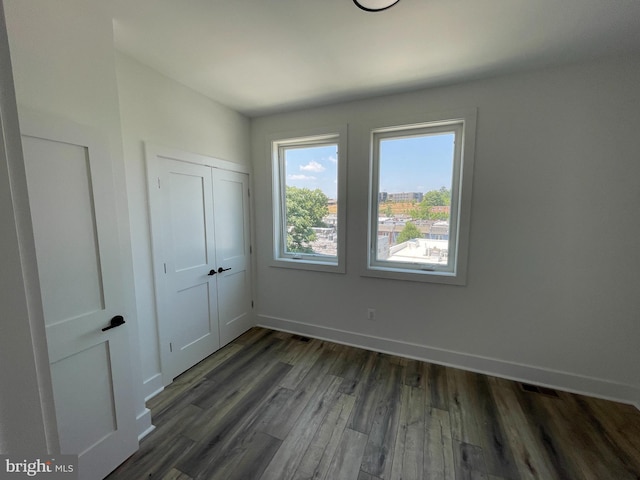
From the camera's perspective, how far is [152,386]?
2.05 metres

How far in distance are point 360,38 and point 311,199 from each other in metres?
1.60

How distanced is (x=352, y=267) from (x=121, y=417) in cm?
210

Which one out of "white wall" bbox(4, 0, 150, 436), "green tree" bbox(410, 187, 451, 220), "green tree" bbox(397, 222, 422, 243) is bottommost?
"green tree" bbox(397, 222, 422, 243)

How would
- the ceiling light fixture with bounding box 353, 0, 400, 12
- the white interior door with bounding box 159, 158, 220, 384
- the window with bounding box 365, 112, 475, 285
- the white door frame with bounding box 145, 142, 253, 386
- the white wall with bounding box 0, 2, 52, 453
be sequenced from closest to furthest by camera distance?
1. the white wall with bounding box 0, 2, 52, 453
2. the ceiling light fixture with bounding box 353, 0, 400, 12
3. the white door frame with bounding box 145, 142, 253, 386
4. the white interior door with bounding box 159, 158, 220, 384
5. the window with bounding box 365, 112, 475, 285

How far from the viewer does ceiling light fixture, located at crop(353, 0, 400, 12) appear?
4.27 feet

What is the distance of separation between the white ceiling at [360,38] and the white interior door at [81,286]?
0.87 meters

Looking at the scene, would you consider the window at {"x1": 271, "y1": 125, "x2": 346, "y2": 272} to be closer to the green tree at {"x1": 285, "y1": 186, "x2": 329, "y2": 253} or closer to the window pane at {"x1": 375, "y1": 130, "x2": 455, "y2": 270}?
the green tree at {"x1": 285, "y1": 186, "x2": 329, "y2": 253}

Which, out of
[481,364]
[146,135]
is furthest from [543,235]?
[146,135]

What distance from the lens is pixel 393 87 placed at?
227 centimetres

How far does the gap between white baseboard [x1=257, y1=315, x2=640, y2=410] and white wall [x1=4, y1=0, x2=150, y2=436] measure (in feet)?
6.19

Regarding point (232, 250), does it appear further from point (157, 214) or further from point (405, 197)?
point (405, 197)

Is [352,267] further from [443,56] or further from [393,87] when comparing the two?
[443,56]

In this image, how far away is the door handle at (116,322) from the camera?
140 cm

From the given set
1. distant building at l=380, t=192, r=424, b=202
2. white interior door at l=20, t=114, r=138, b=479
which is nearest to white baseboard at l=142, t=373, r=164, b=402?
white interior door at l=20, t=114, r=138, b=479
